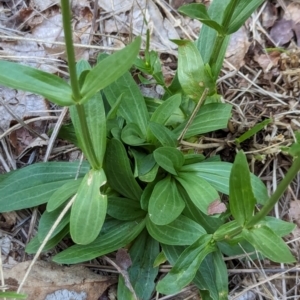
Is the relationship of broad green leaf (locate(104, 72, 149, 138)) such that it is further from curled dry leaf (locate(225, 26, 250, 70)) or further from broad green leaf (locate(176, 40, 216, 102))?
curled dry leaf (locate(225, 26, 250, 70))

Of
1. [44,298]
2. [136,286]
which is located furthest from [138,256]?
[44,298]

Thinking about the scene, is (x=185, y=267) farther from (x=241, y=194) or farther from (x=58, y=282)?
(x=58, y=282)

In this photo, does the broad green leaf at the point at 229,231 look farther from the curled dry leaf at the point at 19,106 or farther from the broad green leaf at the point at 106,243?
the curled dry leaf at the point at 19,106

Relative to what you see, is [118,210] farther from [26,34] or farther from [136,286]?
[26,34]

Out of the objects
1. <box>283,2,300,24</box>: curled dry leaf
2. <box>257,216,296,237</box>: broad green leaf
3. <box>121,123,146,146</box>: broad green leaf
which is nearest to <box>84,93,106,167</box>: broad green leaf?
<box>121,123,146,146</box>: broad green leaf

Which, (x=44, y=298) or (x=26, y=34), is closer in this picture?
(x=44, y=298)

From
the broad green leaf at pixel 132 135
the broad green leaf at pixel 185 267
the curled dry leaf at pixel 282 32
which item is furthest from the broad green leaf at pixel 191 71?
the curled dry leaf at pixel 282 32

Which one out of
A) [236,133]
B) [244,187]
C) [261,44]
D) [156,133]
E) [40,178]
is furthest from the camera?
[261,44]
